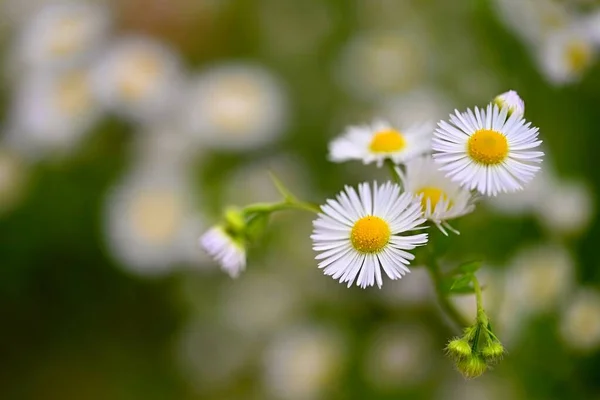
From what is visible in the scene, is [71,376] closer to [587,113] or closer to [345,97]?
[345,97]

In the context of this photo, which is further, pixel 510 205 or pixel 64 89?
pixel 64 89

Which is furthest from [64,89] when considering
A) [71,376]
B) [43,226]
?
[71,376]

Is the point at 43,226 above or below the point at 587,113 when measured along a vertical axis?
below

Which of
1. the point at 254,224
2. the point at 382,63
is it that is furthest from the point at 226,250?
the point at 382,63

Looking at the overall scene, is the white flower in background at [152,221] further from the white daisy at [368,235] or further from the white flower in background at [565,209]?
the white daisy at [368,235]

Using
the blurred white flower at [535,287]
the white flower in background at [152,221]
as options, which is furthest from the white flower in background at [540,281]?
the white flower in background at [152,221]

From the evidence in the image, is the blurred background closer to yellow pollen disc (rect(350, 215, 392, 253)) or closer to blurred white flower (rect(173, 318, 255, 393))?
blurred white flower (rect(173, 318, 255, 393))

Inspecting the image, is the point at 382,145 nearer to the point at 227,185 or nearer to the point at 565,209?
the point at 565,209

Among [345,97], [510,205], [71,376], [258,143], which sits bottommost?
[71,376]
